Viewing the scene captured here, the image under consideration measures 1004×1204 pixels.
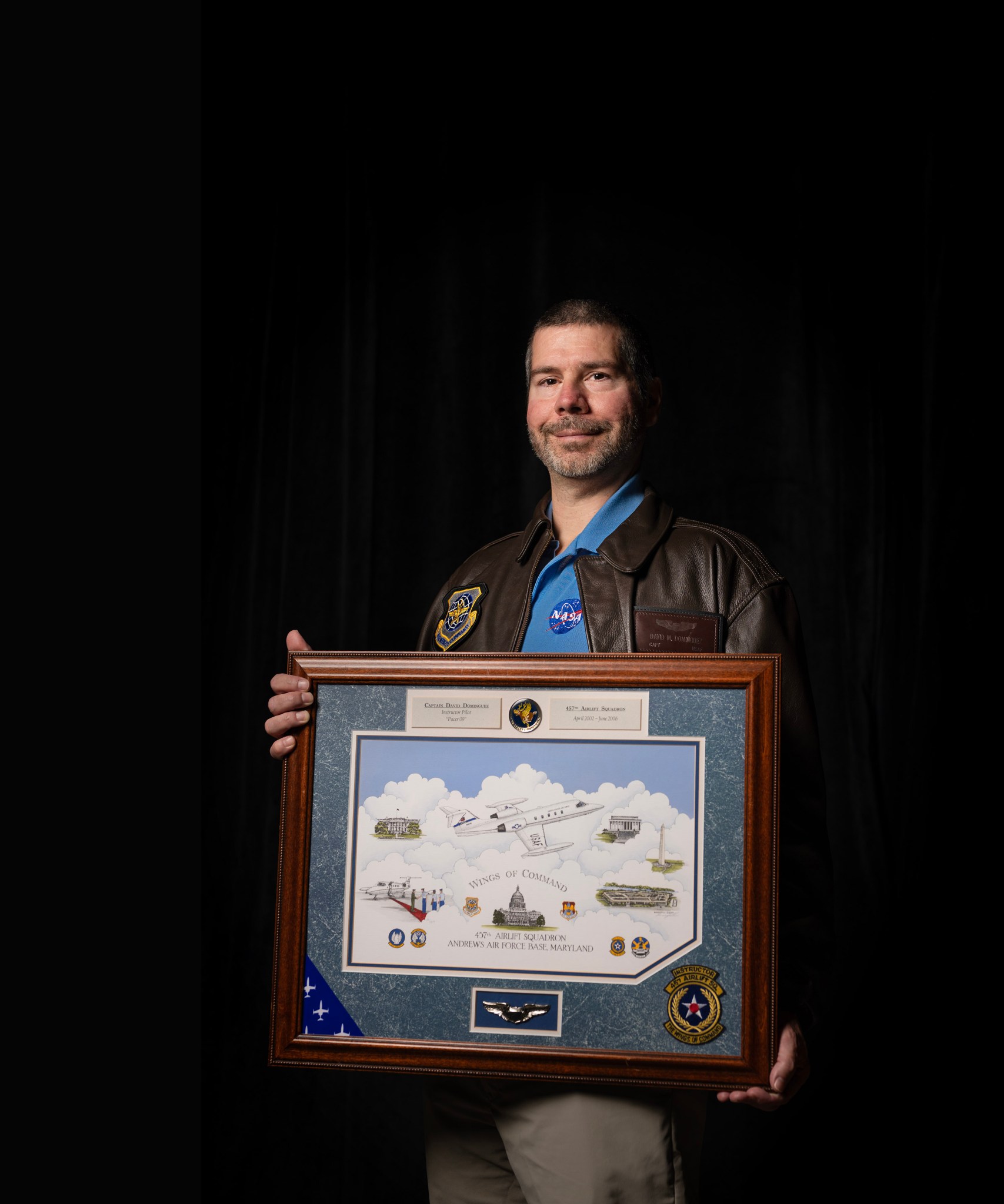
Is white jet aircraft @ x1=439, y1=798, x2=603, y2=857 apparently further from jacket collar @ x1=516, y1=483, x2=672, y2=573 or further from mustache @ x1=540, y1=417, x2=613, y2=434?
mustache @ x1=540, y1=417, x2=613, y2=434

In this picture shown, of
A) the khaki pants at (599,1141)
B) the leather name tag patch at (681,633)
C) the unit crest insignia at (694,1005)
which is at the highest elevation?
the leather name tag patch at (681,633)

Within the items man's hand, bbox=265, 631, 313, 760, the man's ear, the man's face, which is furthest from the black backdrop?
man's hand, bbox=265, 631, 313, 760

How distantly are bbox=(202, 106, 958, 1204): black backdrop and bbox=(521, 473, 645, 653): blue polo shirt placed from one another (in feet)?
3.72

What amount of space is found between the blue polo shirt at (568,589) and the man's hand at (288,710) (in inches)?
16.5

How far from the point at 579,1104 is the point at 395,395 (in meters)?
2.16

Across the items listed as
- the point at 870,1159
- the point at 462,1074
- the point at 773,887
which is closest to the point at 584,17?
the point at 773,887

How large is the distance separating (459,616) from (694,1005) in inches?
33.4

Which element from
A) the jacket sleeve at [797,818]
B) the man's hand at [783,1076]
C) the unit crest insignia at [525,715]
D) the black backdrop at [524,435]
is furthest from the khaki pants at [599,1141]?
the black backdrop at [524,435]

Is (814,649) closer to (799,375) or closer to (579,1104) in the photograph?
(799,375)

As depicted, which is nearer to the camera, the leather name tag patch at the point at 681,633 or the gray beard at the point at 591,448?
the leather name tag patch at the point at 681,633

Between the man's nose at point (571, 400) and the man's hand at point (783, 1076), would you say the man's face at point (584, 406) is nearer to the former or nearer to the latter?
the man's nose at point (571, 400)

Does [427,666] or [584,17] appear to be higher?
[584,17]

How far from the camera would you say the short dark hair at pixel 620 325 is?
2.04 m

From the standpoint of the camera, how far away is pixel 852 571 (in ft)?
10.0
